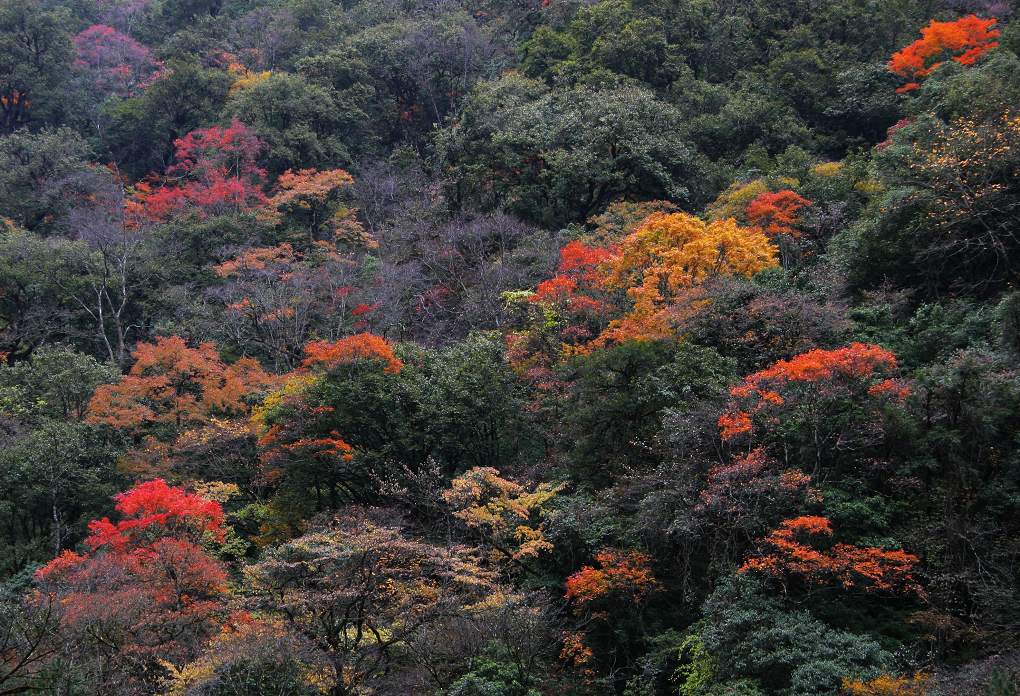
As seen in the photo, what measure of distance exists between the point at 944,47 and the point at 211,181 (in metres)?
31.5

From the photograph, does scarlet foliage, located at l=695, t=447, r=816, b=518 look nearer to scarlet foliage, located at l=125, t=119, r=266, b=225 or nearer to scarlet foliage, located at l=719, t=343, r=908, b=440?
scarlet foliage, located at l=719, t=343, r=908, b=440

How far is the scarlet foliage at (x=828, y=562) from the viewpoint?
1305cm

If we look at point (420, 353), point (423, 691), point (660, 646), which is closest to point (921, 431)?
point (660, 646)

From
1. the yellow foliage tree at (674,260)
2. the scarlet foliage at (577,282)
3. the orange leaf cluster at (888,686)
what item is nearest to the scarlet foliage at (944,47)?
the yellow foliage tree at (674,260)

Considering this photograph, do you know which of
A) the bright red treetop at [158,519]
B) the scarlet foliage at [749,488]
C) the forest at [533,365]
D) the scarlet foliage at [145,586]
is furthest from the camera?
the bright red treetop at [158,519]

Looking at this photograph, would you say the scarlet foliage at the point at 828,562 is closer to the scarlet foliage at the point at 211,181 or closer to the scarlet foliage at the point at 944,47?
the scarlet foliage at the point at 944,47

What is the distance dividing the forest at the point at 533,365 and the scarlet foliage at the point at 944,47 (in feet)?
0.50

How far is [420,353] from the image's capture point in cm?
2372

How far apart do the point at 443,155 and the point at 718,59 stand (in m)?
14.5

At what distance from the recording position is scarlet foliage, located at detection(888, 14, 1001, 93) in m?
30.0

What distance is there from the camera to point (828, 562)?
1313 cm

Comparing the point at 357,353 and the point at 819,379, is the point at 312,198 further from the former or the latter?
the point at 819,379

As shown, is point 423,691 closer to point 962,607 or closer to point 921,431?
point 962,607

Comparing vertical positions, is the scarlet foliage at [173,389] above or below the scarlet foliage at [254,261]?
below
